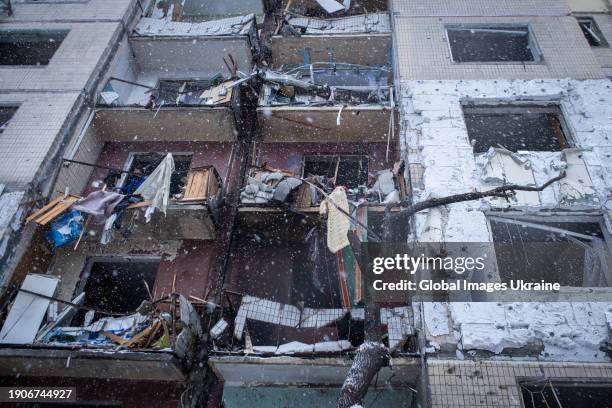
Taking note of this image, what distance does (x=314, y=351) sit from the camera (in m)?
7.35

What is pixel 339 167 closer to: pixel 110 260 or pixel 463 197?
pixel 463 197

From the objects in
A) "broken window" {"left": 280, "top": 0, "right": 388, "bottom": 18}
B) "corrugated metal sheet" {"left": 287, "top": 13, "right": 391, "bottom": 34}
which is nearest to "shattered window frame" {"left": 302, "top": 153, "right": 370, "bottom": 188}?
"corrugated metal sheet" {"left": 287, "top": 13, "right": 391, "bottom": 34}

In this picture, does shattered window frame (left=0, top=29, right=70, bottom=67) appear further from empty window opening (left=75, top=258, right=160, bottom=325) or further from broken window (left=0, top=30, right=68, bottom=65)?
empty window opening (left=75, top=258, right=160, bottom=325)

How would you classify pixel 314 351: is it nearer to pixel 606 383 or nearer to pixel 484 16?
pixel 606 383

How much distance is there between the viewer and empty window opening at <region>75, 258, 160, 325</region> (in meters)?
10.1

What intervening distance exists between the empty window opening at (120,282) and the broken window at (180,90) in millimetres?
5500

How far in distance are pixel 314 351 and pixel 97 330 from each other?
4676 mm

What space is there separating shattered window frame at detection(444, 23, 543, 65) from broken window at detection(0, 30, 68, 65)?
12.1m

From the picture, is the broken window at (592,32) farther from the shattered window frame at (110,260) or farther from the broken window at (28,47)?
the broken window at (28,47)

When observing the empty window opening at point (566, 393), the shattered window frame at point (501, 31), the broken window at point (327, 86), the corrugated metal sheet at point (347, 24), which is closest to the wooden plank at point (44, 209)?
the broken window at point (327, 86)

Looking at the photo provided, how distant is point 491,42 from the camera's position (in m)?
11.3

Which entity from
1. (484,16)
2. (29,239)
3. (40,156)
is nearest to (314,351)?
(29,239)

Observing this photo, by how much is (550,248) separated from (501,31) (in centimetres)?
663

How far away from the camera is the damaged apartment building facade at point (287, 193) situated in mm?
7289
